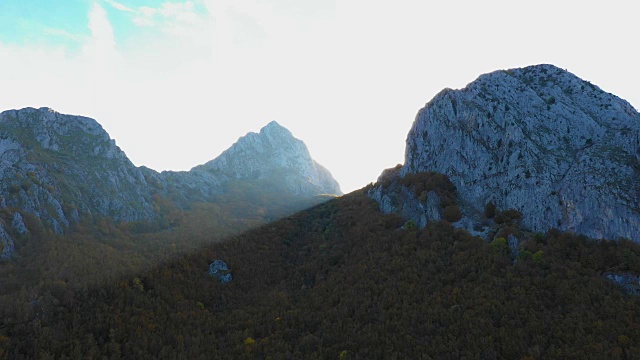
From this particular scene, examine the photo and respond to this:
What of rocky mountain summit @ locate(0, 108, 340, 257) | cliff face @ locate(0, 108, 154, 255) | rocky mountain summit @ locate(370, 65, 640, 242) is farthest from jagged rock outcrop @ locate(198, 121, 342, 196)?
rocky mountain summit @ locate(370, 65, 640, 242)

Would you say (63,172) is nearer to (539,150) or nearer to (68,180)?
(68,180)

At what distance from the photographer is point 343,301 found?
2033 centimetres

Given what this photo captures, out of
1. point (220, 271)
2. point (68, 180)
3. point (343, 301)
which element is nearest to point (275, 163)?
point (68, 180)

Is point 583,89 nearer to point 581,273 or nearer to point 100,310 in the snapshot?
point 581,273

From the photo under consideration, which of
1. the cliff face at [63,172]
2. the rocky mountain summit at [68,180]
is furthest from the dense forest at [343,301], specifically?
the cliff face at [63,172]

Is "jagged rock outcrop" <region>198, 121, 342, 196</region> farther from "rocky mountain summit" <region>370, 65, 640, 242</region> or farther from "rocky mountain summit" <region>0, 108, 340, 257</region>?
"rocky mountain summit" <region>370, 65, 640, 242</region>

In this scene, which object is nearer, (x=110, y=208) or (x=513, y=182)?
(x=513, y=182)

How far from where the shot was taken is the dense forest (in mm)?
14727

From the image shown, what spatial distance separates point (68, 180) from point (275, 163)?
66.2 meters

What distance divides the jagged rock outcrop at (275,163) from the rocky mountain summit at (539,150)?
58.7m

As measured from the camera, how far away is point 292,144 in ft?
374

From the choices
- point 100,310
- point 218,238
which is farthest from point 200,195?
point 100,310

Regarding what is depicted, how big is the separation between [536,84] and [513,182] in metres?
13.0

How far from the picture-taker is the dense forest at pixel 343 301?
14727mm
